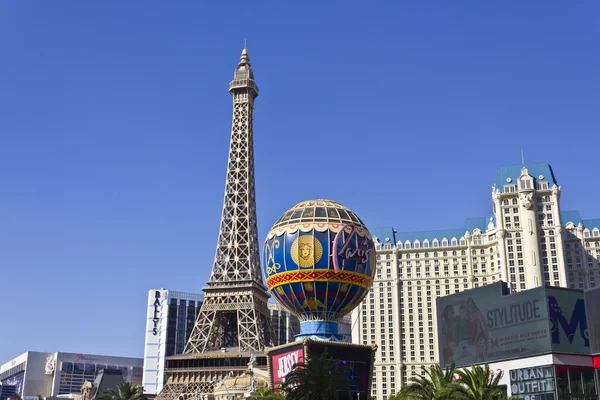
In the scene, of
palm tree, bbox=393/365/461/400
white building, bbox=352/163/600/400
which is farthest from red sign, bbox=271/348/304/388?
white building, bbox=352/163/600/400

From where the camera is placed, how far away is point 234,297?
11425 centimetres

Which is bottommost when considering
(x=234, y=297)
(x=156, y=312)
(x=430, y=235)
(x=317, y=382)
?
(x=317, y=382)

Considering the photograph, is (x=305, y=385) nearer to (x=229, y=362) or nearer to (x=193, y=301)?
(x=229, y=362)

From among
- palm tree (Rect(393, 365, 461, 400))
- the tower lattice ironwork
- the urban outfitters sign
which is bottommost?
palm tree (Rect(393, 365, 461, 400))

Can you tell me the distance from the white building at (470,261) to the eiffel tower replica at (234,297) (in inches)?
1559

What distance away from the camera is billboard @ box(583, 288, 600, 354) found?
69875 millimetres

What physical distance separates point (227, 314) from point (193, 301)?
226ft

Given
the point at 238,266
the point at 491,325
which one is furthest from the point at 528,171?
the point at 491,325

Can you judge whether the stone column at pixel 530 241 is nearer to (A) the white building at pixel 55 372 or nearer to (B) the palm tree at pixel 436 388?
(B) the palm tree at pixel 436 388

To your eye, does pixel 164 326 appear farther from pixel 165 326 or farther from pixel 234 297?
pixel 234 297

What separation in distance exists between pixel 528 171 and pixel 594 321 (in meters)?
82.3

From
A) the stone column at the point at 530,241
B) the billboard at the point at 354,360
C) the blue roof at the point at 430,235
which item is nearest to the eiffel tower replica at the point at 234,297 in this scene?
the billboard at the point at 354,360

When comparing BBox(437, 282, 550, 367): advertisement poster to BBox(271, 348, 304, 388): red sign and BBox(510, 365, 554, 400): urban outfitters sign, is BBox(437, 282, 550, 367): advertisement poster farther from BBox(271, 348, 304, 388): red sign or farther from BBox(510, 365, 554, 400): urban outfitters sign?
BBox(271, 348, 304, 388): red sign

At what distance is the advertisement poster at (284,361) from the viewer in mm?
65438
